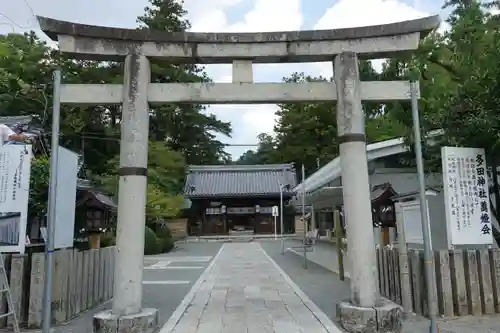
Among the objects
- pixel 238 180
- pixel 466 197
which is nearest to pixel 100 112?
pixel 238 180

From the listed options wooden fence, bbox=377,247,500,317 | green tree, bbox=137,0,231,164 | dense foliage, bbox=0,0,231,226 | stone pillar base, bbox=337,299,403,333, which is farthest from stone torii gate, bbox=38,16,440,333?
green tree, bbox=137,0,231,164

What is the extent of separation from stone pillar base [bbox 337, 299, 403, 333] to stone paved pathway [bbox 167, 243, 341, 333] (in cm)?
24

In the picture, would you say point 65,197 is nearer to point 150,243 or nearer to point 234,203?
point 150,243

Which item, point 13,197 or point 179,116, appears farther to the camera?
point 179,116

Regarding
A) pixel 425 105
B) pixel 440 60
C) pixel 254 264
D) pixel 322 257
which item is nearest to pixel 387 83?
pixel 425 105

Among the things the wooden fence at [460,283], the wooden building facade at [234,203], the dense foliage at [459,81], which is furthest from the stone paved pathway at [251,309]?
the wooden building facade at [234,203]

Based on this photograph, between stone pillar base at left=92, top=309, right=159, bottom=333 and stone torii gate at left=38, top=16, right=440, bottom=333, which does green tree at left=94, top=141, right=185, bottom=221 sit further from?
stone pillar base at left=92, top=309, right=159, bottom=333

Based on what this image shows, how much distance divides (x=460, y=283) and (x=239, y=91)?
15.9 ft

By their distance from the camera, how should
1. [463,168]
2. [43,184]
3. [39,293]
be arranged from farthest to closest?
[43,184] → [463,168] → [39,293]

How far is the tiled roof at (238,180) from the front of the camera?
3528 centimetres

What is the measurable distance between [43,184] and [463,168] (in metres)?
10.4

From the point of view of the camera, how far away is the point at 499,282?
6805 millimetres

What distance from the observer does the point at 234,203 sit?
A: 119ft

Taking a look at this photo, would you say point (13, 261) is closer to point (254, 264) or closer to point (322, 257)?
point (254, 264)
